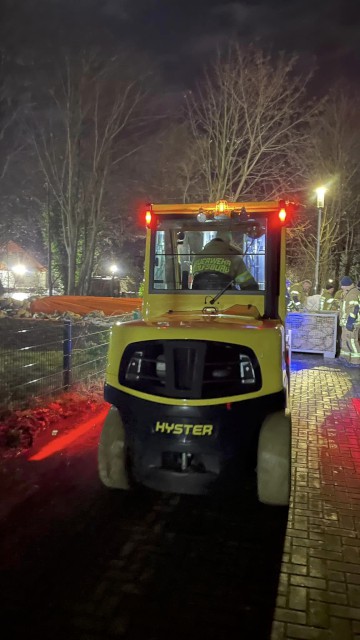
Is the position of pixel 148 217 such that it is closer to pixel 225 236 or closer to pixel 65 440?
pixel 225 236

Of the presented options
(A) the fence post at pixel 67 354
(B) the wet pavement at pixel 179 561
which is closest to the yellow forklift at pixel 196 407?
(B) the wet pavement at pixel 179 561

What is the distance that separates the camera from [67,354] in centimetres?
761

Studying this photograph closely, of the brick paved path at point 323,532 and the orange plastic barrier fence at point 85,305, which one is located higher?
the orange plastic barrier fence at point 85,305

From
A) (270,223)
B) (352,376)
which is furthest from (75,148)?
(270,223)

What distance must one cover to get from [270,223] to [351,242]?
29.9 metres

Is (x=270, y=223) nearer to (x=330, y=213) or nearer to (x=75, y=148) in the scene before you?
(x=75, y=148)

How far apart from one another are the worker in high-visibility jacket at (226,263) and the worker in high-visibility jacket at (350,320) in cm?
744

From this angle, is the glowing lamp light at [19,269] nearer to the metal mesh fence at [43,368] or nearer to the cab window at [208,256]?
the metal mesh fence at [43,368]

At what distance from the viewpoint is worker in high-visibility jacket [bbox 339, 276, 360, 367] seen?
1236 cm

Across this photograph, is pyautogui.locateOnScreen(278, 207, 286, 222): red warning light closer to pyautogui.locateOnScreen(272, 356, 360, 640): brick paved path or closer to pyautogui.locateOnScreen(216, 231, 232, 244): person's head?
pyautogui.locateOnScreen(216, 231, 232, 244): person's head

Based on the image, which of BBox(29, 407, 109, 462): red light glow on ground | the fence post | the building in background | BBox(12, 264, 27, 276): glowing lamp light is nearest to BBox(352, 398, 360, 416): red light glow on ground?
BBox(29, 407, 109, 462): red light glow on ground

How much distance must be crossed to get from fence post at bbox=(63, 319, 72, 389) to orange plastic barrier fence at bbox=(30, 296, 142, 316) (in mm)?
9603

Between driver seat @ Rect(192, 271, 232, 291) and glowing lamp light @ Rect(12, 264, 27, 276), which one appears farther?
glowing lamp light @ Rect(12, 264, 27, 276)

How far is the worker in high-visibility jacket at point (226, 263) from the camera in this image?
18.1 feet
